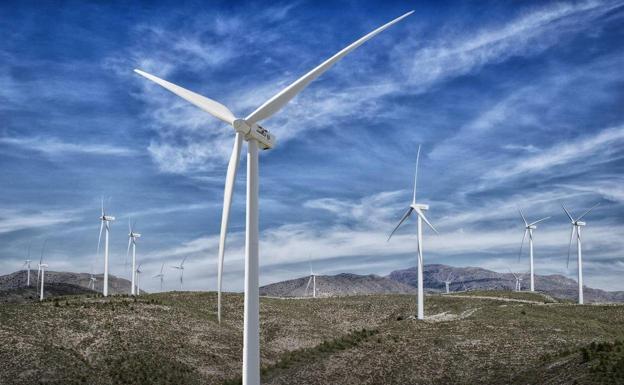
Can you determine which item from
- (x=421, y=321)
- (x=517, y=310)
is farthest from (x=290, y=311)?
(x=517, y=310)

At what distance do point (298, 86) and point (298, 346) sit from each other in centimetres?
6172

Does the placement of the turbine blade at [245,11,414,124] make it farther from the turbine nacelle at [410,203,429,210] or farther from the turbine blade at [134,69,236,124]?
the turbine nacelle at [410,203,429,210]

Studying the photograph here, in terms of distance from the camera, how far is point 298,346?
10050 cm

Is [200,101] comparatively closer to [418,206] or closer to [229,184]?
[229,184]

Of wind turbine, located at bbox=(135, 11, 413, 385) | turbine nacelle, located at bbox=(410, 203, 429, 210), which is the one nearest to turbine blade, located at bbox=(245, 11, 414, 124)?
wind turbine, located at bbox=(135, 11, 413, 385)

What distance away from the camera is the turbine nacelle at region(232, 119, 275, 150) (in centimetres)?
4331

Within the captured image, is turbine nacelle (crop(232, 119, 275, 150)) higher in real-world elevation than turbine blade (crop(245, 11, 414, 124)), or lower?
lower

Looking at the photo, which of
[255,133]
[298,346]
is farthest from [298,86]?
[298,346]

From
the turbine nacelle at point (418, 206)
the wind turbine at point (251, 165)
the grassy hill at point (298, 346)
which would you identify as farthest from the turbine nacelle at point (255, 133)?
the turbine nacelle at point (418, 206)

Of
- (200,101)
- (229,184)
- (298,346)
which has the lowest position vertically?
(298,346)

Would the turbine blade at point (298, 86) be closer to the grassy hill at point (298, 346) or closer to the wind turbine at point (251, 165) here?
the wind turbine at point (251, 165)

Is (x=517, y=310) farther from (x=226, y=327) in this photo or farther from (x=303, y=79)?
(x=303, y=79)

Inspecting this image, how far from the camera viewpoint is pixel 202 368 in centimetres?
8356

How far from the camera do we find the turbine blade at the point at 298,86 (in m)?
45.0
